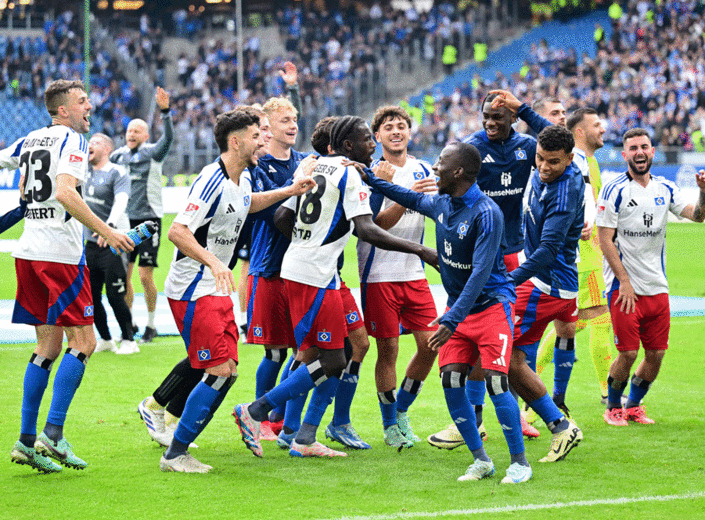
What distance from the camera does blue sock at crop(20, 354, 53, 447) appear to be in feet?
18.2

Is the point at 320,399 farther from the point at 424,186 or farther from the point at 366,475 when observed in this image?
the point at 424,186

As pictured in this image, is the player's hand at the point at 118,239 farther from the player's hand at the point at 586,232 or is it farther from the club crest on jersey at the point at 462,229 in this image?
the player's hand at the point at 586,232

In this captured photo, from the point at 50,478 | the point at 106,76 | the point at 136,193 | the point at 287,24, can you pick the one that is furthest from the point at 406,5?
the point at 50,478

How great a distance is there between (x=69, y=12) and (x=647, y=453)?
119 feet

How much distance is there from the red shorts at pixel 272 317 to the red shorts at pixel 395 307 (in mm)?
582

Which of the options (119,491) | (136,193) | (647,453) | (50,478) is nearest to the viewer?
(119,491)

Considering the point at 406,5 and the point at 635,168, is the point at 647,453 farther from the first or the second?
the point at 406,5

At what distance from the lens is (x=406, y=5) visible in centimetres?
4022

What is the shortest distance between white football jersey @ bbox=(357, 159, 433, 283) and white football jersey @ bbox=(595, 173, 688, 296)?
1.56 m

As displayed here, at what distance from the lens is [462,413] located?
5328mm

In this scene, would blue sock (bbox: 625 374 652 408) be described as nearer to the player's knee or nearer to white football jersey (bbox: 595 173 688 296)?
white football jersey (bbox: 595 173 688 296)

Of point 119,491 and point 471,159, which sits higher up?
point 471,159

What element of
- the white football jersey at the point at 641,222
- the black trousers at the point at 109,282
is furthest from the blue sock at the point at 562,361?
the black trousers at the point at 109,282

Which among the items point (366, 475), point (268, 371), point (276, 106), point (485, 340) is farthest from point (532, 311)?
point (276, 106)
